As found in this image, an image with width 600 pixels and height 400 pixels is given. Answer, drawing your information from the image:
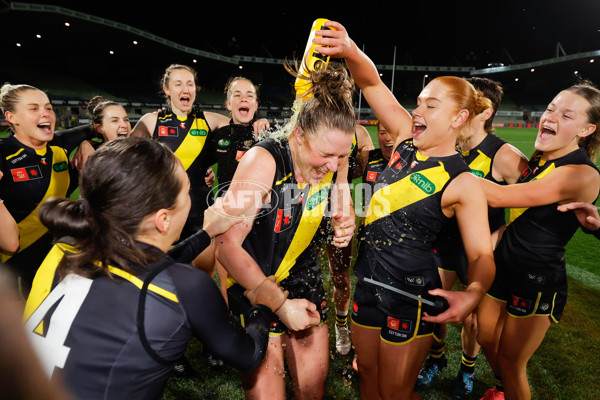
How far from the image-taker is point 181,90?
177 inches

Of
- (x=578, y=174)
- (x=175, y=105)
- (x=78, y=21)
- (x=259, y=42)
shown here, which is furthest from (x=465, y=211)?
(x=259, y=42)

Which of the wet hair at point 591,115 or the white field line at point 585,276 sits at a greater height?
the wet hair at point 591,115

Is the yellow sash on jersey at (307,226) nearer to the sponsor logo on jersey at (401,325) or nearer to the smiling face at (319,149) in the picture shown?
the smiling face at (319,149)

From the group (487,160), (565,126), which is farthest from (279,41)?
(565,126)

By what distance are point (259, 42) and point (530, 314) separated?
49055mm

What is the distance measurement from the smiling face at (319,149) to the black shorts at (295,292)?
723 mm

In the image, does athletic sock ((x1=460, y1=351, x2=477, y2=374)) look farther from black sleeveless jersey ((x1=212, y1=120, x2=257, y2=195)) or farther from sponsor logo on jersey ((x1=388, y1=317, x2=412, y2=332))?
black sleeveless jersey ((x1=212, y1=120, x2=257, y2=195))

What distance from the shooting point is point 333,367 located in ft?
11.6

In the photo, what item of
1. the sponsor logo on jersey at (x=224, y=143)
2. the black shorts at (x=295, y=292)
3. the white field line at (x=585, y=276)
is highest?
the sponsor logo on jersey at (x=224, y=143)

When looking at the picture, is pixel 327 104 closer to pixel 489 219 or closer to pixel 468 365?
pixel 489 219

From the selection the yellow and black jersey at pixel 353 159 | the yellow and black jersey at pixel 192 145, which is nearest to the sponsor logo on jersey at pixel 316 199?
the yellow and black jersey at pixel 353 159

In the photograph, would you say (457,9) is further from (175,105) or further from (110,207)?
(110,207)

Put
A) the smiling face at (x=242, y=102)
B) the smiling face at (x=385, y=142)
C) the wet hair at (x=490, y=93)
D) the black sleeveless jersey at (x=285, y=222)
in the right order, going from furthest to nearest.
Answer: the smiling face at (x=242, y=102) → the smiling face at (x=385, y=142) → the wet hair at (x=490, y=93) → the black sleeveless jersey at (x=285, y=222)

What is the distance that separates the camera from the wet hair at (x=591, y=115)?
2.63 metres
